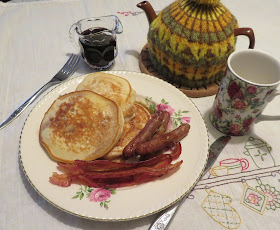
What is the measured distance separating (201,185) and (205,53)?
2.18 feet

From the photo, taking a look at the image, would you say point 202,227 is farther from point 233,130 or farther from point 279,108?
point 279,108

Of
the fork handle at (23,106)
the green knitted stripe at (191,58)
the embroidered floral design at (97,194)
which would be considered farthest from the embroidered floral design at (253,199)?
the fork handle at (23,106)

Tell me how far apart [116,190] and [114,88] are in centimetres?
54

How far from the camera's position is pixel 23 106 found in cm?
141

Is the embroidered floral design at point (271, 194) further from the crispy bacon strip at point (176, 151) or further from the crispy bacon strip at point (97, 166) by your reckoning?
the crispy bacon strip at point (97, 166)

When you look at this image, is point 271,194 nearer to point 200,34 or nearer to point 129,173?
point 129,173

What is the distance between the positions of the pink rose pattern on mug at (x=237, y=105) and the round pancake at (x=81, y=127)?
504mm

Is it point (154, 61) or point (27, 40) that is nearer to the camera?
point (154, 61)

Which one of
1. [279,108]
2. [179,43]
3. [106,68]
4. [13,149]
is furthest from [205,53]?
[13,149]

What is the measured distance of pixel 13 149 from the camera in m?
1.22

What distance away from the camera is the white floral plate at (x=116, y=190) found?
92cm

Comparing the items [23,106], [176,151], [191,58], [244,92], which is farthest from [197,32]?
[23,106]

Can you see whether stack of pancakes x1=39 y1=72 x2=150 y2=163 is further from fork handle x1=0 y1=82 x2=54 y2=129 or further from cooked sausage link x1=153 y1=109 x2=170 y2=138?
fork handle x1=0 y1=82 x2=54 y2=129

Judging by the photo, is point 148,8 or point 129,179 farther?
point 148,8
